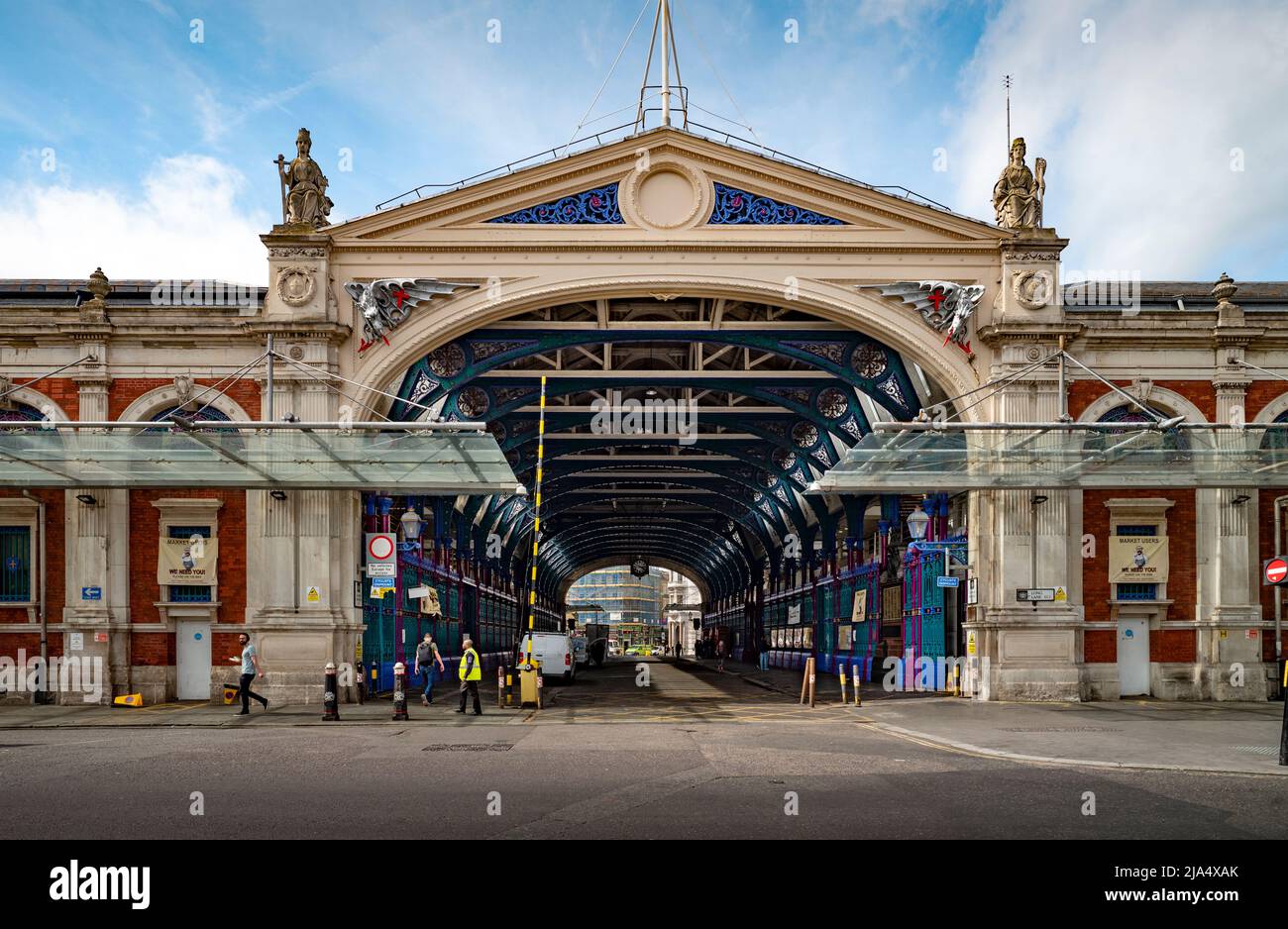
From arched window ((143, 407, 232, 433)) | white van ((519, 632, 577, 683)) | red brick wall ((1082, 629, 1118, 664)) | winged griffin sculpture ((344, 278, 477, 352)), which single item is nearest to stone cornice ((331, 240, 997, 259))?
winged griffin sculpture ((344, 278, 477, 352))

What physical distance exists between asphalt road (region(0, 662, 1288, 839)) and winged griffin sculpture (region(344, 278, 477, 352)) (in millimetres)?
10684

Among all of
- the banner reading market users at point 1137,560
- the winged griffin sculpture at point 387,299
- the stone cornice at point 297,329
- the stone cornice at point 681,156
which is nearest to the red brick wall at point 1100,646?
the banner reading market users at point 1137,560

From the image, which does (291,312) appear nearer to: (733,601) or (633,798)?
(633,798)

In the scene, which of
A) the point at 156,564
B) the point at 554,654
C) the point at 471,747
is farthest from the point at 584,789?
the point at 554,654

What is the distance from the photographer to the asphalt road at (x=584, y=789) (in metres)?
10.0

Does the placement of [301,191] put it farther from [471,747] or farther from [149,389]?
[471,747]

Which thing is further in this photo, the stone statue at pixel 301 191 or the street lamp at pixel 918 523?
the street lamp at pixel 918 523

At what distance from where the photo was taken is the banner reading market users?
87.4ft

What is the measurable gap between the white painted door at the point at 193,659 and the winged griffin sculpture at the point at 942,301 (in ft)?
57.4

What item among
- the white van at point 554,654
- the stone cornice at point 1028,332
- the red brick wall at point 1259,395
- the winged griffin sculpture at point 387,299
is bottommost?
the white van at point 554,654

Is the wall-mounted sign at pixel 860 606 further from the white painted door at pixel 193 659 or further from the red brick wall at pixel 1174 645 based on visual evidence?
the white painted door at pixel 193 659

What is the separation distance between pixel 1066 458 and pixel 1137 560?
5.47 m

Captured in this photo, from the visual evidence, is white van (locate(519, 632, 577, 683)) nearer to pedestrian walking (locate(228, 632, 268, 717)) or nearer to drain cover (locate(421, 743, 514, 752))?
pedestrian walking (locate(228, 632, 268, 717))

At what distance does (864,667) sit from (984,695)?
14408 millimetres
